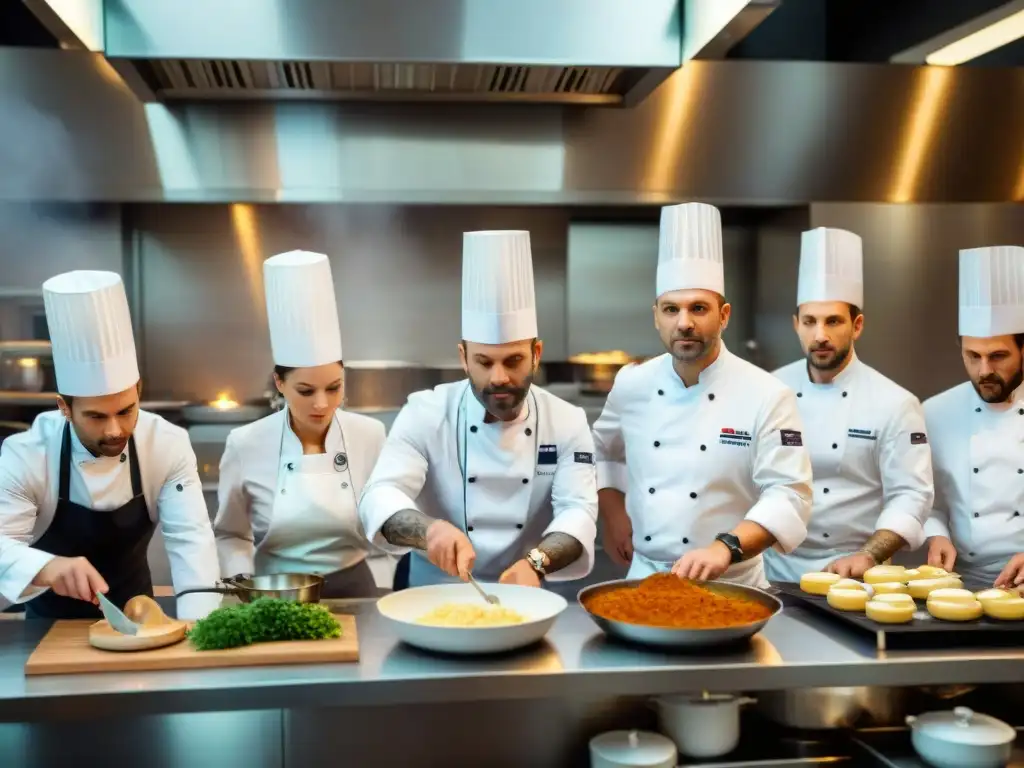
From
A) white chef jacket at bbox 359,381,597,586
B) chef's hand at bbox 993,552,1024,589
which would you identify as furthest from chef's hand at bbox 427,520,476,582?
chef's hand at bbox 993,552,1024,589

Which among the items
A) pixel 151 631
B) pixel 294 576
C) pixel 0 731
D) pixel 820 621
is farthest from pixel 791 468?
pixel 0 731

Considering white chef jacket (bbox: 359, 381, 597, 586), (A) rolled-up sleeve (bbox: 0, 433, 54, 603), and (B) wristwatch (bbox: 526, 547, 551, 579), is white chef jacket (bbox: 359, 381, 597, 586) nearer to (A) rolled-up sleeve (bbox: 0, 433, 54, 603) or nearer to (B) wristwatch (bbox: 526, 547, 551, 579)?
(B) wristwatch (bbox: 526, 547, 551, 579)

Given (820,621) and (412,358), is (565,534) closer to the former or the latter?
(820,621)

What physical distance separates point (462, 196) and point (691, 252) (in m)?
1.74

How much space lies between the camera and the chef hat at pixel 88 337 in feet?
7.33

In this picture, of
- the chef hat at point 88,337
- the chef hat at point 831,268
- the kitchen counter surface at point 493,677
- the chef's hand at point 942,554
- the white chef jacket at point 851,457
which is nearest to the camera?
the kitchen counter surface at point 493,677

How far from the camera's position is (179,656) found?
A: 5.73 ft

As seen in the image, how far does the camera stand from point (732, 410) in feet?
9.02

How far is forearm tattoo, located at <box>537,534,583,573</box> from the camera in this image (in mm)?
2305

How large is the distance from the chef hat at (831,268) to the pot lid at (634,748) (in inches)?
76.7

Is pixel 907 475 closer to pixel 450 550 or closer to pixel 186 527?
pixel 450 550

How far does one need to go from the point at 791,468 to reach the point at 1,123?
3.41 m

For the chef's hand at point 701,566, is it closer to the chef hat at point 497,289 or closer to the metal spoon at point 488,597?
the metal spoon at point 488,597

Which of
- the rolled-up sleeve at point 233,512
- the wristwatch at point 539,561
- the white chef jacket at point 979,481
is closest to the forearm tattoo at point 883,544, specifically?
the white chef jacket at point 979,481
